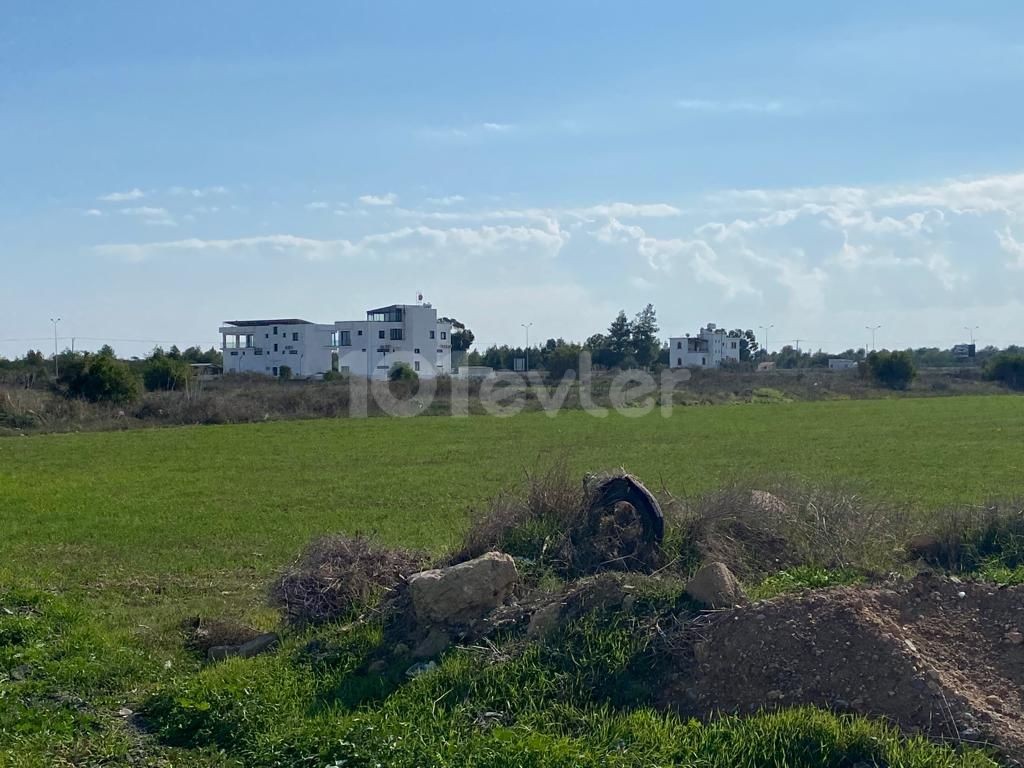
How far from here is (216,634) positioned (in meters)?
8.57

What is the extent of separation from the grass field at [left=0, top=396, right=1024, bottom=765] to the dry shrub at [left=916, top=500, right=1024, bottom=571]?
8.62 feet

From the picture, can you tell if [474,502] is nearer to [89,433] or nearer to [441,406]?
[89,433]

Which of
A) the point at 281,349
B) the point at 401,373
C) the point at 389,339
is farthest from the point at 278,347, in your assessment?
the point at 401,373

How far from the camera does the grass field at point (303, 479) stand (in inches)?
462

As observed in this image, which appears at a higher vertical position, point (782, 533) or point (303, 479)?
point (782, 533)

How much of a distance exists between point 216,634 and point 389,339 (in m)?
88.7

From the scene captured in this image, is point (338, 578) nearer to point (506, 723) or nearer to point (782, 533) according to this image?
point (506, 723)

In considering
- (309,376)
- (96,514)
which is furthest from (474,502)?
(309,376)

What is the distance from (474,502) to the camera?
755 inches

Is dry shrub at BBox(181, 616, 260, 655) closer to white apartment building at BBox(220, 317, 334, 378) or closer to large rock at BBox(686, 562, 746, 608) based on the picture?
large rock at BBox(686, 562, 746, 608)

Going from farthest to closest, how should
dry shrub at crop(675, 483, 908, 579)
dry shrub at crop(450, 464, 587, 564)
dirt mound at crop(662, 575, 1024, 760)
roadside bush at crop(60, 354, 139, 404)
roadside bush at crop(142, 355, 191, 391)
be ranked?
roadside bush at crop(142, 355, 191, 391) → roadside bush at crop(60, 354, 139, 404) → dry shrub at crop(450, 464, 587, 564) → dry shrub at crop(675, 483, 908, 579) → dirt mound at crop(662, 575, 1024, 760)

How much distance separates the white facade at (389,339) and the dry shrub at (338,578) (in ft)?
279

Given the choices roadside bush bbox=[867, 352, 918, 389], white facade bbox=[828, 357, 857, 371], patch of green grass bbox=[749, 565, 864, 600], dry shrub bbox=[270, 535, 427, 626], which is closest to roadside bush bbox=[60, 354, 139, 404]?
dry shrub bbox=[270, 535, 427, 626]

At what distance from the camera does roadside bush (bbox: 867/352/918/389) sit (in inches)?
3280
